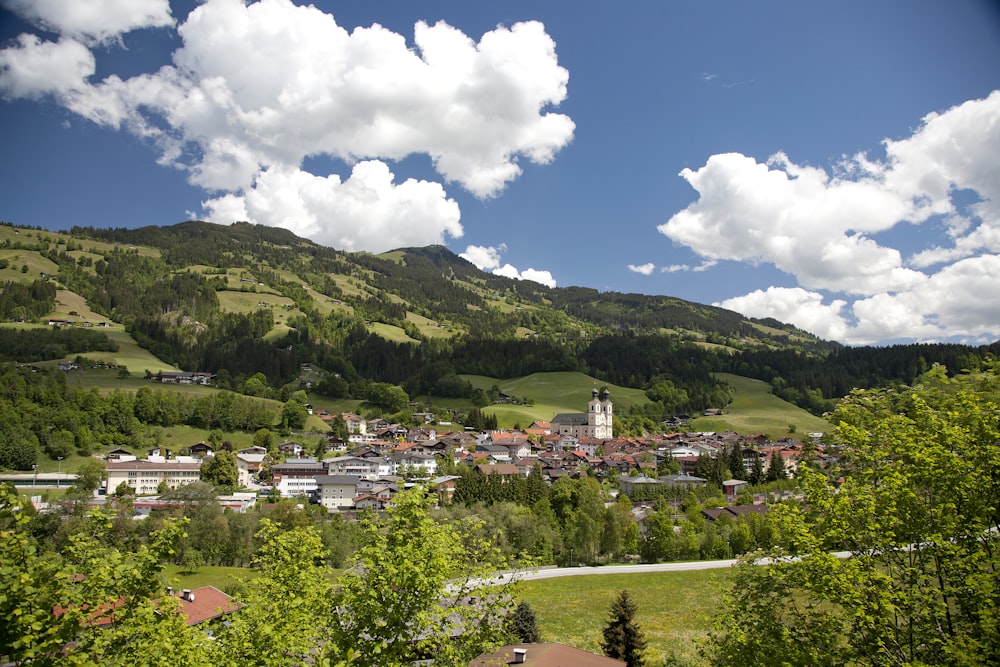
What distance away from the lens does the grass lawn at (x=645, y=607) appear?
2875 centimetres

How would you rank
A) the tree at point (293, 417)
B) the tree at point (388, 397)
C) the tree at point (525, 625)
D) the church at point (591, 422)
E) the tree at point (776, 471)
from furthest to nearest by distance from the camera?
the tree at point (388, 397)
the church at point (591, 422)
the tree at point (293, 417)
the tree at point (776, 471)
the tree at point (525, 625)

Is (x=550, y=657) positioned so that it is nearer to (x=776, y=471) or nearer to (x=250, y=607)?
(x=250, y=607)

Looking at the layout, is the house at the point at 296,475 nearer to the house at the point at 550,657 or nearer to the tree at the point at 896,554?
the house at the point at 550,657

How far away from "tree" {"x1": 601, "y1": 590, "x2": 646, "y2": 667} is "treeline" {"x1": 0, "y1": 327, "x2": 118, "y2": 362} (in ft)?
502

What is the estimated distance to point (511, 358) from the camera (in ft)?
642

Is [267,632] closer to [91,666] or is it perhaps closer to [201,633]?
[201,633]

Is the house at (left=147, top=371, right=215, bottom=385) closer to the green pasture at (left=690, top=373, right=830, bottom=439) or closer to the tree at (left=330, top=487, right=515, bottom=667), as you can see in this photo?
the green pasture at (left=690, top=373, right=830, bottom=439)

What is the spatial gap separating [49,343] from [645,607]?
15986 centimetres

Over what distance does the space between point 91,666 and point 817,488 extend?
12054 mm

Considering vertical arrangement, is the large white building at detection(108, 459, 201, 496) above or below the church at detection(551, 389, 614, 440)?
below

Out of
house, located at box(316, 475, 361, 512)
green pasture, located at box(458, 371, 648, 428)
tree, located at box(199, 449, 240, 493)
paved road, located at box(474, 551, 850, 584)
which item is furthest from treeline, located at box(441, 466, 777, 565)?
green pasture, located at box(458, 371, 648, 428)

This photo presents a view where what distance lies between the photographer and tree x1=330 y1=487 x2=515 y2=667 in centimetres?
960

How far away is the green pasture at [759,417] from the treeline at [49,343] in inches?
5976

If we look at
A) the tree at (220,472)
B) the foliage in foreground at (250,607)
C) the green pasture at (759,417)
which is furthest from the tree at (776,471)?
the foliage in foreground at (250,607)
